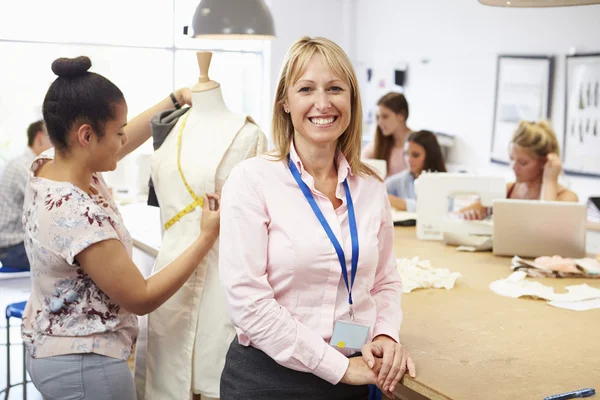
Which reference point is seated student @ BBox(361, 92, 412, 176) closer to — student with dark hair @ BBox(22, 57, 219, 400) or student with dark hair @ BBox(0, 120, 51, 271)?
student with dark hair @ BBox(0, 120, 51, 271)

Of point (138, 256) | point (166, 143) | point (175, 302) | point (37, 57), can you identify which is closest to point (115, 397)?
point (175, 302)

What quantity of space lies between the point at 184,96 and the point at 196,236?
532mm

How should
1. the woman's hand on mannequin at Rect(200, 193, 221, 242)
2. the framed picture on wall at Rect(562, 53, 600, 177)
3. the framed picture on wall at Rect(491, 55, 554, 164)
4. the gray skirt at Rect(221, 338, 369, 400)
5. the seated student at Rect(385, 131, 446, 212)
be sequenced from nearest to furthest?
the gray skirt at Rect(221, 338, 369, 400) < the woman's hand on mannequin at Rect(200, 193, 221, 242) < the seated student at Rect(385, 131, 446, 212) < the framed picture on wall at Rect(562, 53, 600, 177) < the framed picture on wall at Rect(491, 55, 554, 164)

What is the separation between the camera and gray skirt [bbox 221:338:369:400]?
173 centimetres

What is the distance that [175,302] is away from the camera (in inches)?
94.5

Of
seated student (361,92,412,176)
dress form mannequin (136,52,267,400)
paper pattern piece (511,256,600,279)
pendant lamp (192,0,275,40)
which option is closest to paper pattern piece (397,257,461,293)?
paper pattern piece (511,256,600,279)

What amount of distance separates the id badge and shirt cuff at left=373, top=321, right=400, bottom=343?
52 millimetres

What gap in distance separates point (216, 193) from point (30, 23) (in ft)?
19.2

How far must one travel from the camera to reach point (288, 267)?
5.50 ft

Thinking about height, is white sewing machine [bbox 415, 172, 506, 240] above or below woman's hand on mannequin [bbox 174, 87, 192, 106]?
below

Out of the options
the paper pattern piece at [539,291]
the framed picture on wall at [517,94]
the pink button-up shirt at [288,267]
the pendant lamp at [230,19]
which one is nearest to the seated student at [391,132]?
the framed picture on wall at [517,94]

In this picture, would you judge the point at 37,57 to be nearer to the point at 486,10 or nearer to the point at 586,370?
the point at 486,10

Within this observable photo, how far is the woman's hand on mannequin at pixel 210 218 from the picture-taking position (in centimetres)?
223

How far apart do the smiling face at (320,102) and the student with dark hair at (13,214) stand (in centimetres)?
309
